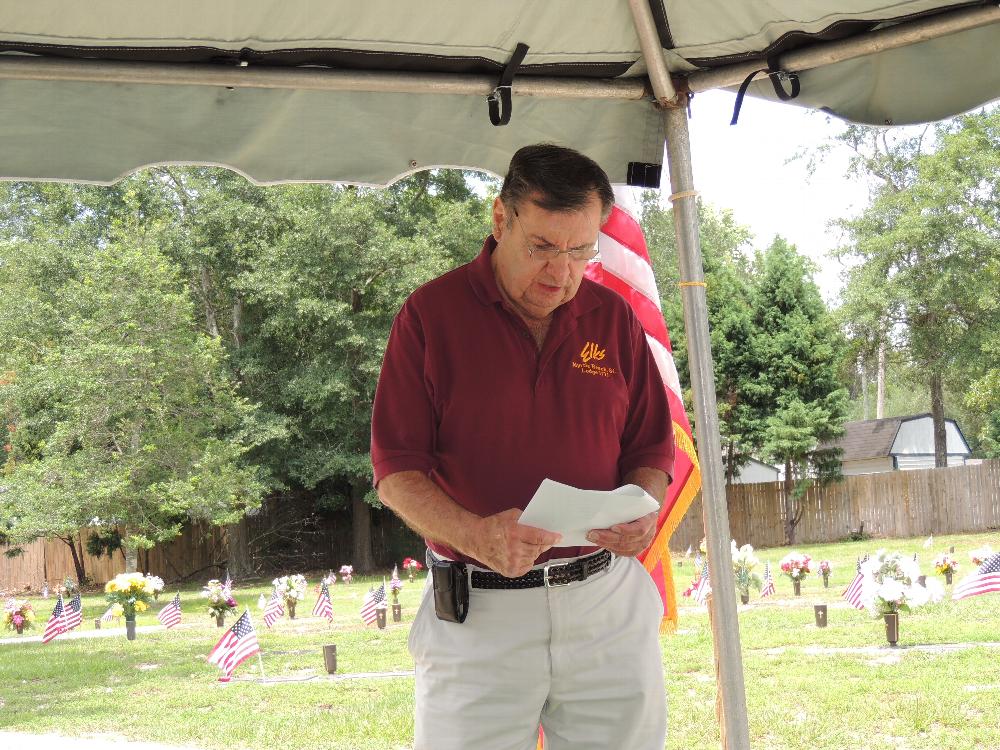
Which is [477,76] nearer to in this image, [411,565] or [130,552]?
[411,565]

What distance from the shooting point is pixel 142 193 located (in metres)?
25.8

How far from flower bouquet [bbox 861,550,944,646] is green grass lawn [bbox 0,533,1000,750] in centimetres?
29

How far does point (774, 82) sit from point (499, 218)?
1.10m

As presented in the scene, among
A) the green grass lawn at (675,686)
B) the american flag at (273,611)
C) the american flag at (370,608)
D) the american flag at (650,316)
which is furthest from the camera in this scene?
the american flag at (370,608)

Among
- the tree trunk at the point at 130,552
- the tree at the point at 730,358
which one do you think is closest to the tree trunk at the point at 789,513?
the tree at the point at 730,358

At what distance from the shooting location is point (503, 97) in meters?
2.79

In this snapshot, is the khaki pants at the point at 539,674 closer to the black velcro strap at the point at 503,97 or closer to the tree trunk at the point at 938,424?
the black velcro strap at the point at 503,97

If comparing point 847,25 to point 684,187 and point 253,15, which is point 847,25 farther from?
point 253,15

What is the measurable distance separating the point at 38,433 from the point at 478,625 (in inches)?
958

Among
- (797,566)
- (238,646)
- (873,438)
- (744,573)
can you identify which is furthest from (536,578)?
(873,438)

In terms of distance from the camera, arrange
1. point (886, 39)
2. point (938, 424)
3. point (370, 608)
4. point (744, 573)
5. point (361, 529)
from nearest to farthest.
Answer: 1. point (886, 39)
2. point (744, 573)
3. point (370, 608)
4. point (361, 529)
5. point (938, 424)

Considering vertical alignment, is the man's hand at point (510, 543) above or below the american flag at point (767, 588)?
above

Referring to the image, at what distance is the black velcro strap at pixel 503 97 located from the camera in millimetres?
2723

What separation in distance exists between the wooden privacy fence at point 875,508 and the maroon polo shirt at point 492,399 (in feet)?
66.8
